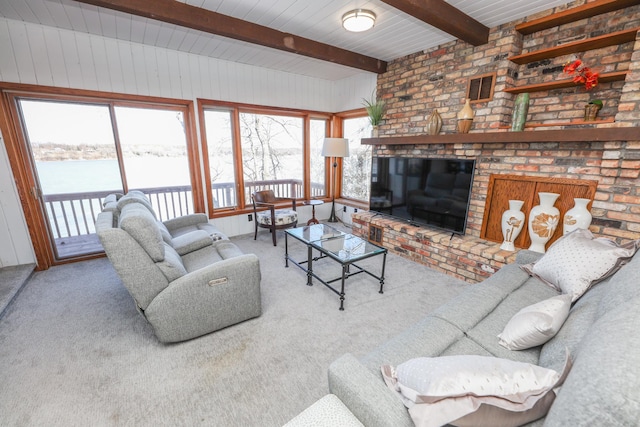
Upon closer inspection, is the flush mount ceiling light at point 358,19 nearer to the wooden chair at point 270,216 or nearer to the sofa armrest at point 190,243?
the wooden chair at point 270,216

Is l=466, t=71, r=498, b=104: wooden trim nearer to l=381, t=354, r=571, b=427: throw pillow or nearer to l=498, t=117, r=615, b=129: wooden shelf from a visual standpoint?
l=498, t=117, r=615, b=129: wooden shelf

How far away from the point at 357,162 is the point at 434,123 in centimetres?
175

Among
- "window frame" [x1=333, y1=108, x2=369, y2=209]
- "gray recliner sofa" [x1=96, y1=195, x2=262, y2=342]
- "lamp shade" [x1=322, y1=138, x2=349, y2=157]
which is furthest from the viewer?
"window frame" [x1=333, y1=108, x2=369, y2=209]

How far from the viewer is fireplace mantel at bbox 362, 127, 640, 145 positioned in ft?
6.48

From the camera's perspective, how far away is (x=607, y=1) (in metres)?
2.03

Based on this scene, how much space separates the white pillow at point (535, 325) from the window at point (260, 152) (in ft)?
12.5

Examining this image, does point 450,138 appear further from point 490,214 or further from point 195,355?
point 195,355

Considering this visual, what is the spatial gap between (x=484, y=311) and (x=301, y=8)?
111 inches

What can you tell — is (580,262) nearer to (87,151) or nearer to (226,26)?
(226,26)

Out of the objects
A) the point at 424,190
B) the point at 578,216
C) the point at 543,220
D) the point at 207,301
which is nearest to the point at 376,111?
the point at 424,190

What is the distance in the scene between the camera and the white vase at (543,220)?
242 centimetres

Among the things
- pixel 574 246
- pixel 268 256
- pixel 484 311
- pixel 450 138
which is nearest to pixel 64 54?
pixel 268 256

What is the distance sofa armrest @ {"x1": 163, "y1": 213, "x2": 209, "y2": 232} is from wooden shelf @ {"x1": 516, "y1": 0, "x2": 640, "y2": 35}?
400 centimetres

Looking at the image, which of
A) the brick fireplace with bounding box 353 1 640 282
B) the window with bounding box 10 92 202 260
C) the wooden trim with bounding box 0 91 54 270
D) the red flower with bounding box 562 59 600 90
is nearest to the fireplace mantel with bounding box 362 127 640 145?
the brick fireplace with bounding box 353 1 640 282
